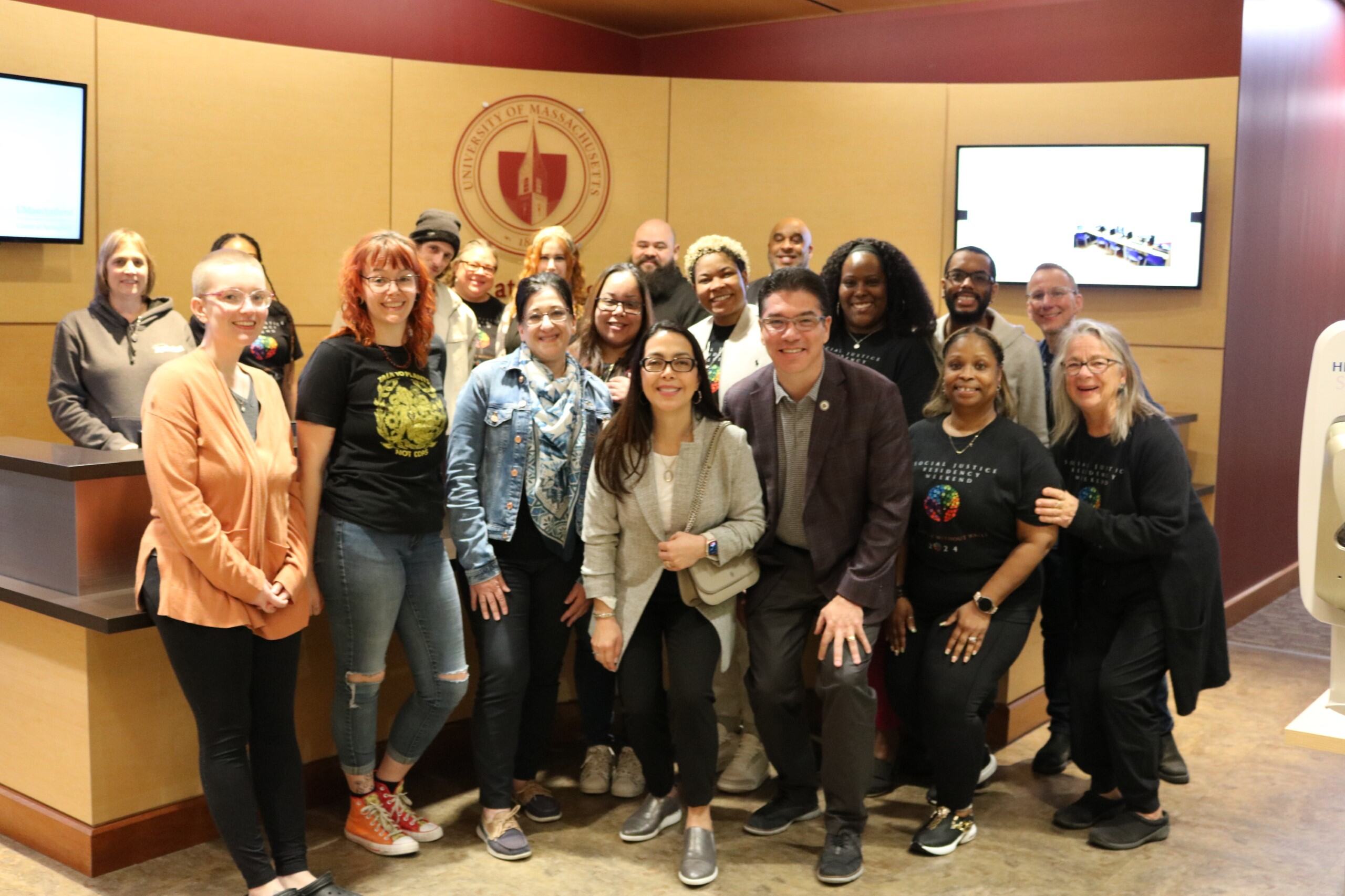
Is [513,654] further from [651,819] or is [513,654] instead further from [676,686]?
[651,819]

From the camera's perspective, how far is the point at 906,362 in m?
3.68

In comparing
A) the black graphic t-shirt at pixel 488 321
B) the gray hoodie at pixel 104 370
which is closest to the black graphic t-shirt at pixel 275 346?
the gray hoodie at pixel 104 370

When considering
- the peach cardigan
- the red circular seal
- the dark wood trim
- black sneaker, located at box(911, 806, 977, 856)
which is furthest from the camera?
the red circular seal

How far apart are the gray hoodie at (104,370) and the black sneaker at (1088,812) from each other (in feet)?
10.3

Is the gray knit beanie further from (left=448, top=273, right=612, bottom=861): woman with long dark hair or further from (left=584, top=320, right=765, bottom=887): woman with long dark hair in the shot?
(left=584, top=320, right=765, bottom=887): woman with long dark hair

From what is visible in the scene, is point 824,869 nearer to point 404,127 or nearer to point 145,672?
point 145,672

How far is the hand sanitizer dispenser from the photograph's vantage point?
2.13 m

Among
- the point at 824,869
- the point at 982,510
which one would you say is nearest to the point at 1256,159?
the point at 982,510

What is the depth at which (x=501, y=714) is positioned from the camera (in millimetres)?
3254

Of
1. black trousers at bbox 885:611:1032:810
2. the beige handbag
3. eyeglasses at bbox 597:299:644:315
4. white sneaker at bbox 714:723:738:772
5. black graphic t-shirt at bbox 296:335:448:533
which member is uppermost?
eyeglasses at bbox 597:299:644:315

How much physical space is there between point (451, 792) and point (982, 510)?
1.73 metres

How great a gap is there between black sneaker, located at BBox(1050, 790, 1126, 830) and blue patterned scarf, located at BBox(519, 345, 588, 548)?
1617 millimetres

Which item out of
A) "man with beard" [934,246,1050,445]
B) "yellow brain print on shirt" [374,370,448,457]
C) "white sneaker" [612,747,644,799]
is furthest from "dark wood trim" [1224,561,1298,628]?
"yellow brain print on shirt" [374,370,448,457]

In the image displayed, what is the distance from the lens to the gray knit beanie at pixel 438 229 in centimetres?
432
